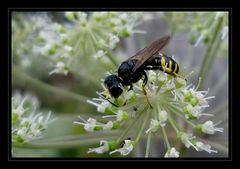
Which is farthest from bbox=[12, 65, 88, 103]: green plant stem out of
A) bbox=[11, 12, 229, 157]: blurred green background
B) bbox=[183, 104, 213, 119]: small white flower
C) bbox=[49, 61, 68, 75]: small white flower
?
bbox=[183, 104, 213, 119]: small white flower

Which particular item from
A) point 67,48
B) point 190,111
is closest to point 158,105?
point 190,111

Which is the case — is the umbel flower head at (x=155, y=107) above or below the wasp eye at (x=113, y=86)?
below

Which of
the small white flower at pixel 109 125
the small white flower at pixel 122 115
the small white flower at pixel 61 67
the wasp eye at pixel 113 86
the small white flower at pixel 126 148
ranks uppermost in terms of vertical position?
the small white flower at pixel 61 67

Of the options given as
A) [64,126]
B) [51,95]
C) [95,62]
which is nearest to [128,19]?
[95,62]

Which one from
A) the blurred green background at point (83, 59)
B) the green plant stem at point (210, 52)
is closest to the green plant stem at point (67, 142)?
the blurred green background at point (83, 59)

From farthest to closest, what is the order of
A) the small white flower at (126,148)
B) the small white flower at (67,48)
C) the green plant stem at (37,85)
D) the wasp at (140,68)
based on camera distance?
the green plant stem at (37,85) < the small white flower at (67,48) < the wasp at (140,68) < the small white flower at (126,148)

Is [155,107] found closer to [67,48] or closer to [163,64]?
[163,64]

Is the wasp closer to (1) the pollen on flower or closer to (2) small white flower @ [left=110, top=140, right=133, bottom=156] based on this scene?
(1) the pollen on flower

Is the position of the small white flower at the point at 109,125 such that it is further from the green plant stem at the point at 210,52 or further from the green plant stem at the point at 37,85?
the green plant stem at the point at 37,85
